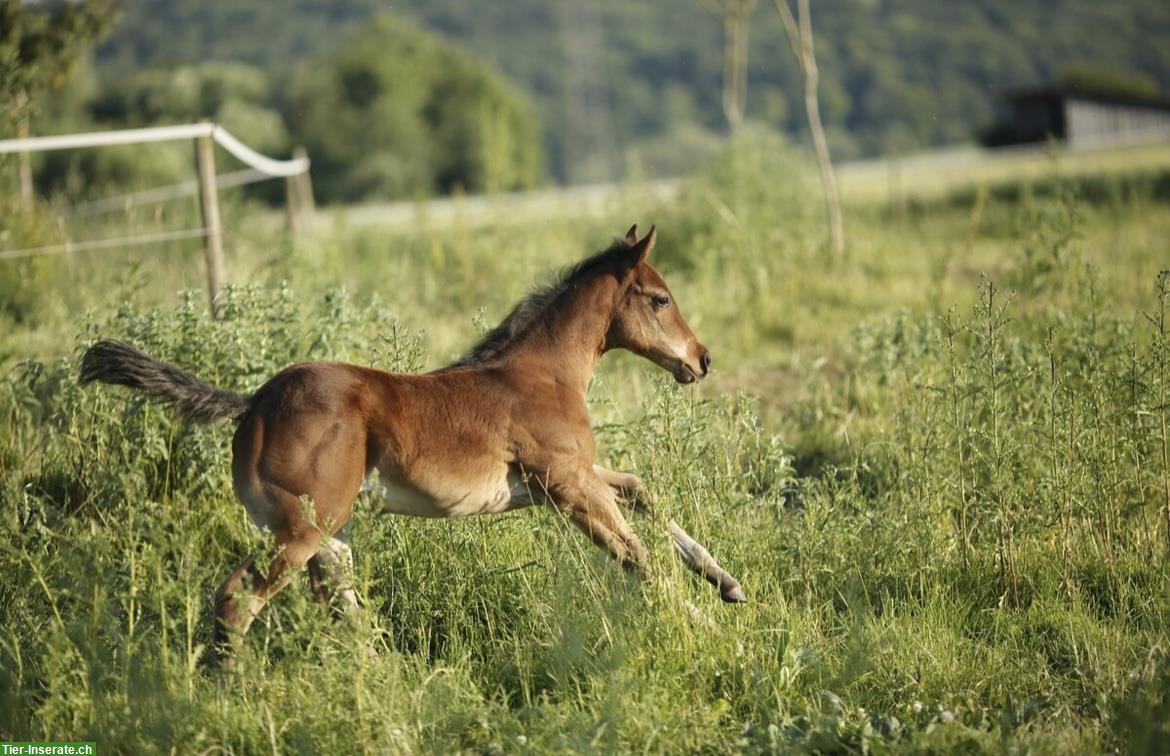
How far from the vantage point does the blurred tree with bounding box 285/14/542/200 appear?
51.4 metres

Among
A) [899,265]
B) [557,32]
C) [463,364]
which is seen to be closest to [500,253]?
[899,265]

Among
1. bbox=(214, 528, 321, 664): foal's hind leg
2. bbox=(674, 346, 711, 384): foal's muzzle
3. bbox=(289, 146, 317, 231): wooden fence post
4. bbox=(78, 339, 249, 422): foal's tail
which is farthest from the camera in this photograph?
bbox=(289, 146, 317, 231): wooden fence post

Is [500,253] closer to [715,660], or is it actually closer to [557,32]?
[715,660]

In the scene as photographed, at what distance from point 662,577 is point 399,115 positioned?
171ft

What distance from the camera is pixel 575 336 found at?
5.93 m

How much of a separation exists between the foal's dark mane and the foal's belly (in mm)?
664

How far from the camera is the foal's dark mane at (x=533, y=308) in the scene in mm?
5855

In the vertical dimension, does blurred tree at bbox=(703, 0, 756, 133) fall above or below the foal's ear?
above

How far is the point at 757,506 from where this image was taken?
6.18 m

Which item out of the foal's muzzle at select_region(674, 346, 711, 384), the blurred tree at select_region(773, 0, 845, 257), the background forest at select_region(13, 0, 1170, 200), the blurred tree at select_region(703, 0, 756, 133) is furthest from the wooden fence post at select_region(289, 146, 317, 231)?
the foal's muzzle at select_region(674, 346, 711, 384)

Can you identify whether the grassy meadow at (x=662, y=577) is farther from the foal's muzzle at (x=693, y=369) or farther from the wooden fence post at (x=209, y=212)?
the wooden fence post at (x=209, y=212)

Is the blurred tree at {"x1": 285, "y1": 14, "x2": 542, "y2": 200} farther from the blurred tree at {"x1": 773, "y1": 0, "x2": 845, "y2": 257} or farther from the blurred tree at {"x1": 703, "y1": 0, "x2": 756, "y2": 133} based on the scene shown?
the blurred tree at {"x1": 773, "y1": 0, "x2": 845, "y2": 257}

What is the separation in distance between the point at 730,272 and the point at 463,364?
321 inches

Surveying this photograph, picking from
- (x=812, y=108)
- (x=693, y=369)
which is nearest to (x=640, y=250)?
(x=693, y=369)
